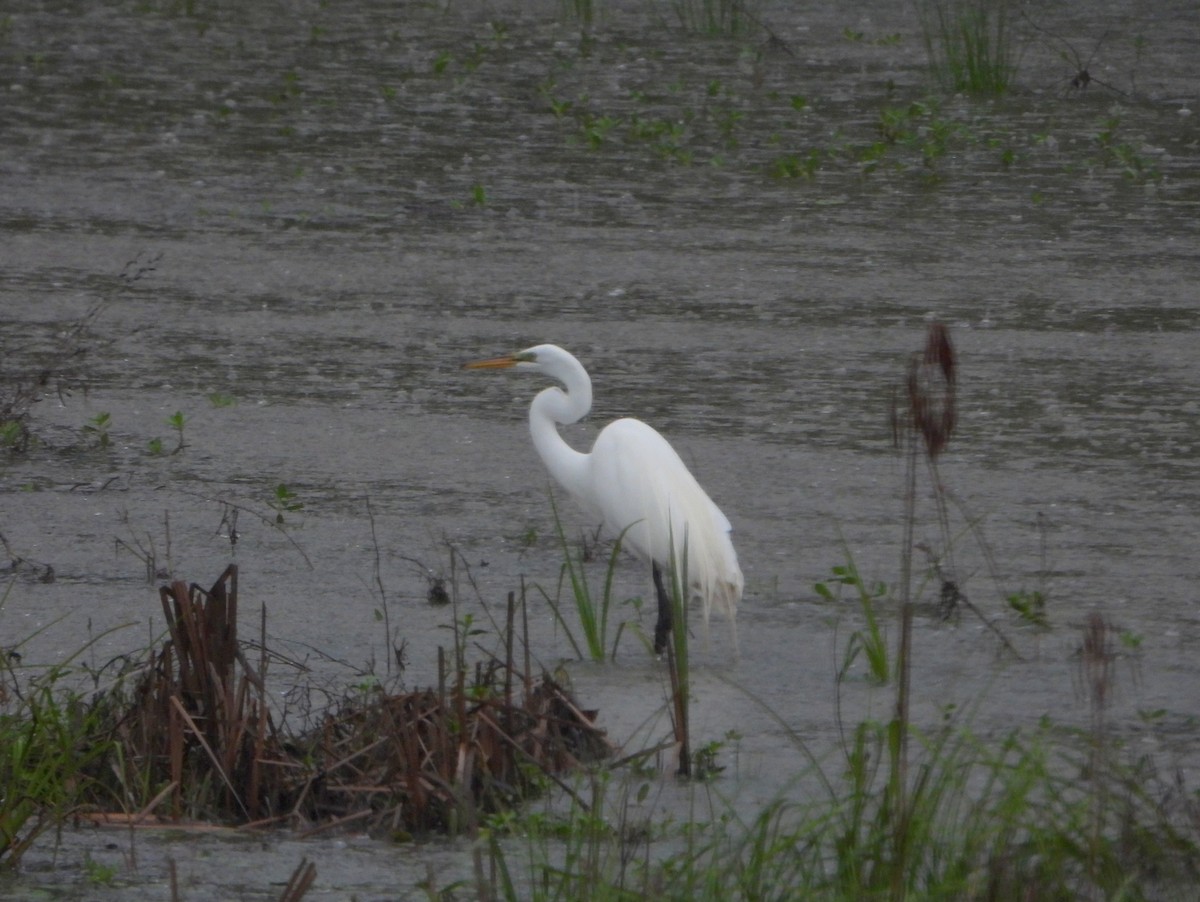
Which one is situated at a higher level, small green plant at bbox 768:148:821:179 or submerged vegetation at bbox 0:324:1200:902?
small green plant at bbox 768:148:821:179

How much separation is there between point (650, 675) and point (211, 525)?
1536 mm

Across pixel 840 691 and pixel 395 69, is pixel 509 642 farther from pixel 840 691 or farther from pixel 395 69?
pixel 395 69

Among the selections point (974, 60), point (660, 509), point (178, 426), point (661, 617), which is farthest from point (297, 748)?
point (974, 60)

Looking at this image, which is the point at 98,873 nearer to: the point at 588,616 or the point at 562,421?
the point at 588,616

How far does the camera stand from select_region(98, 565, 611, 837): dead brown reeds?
343cm

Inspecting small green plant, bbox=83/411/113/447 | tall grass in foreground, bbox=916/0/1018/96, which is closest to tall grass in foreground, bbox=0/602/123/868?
small green plant, bbox=83/411/113/447

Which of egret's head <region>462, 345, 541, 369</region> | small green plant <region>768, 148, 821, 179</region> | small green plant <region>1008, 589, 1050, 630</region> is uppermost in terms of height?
small green plant <region>768, 148, 821, 179</region>

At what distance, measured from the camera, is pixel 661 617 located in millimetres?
4637

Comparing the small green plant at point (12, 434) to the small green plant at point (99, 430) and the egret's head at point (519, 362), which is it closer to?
the small green plant at point (99, 430)

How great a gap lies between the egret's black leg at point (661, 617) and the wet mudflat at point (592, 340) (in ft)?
0.28

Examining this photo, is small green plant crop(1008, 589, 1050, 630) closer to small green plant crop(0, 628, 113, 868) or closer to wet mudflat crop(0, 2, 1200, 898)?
wet mudflat crop(0, 2, 1200, 898)

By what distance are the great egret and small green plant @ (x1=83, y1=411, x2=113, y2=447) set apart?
150 centimetres

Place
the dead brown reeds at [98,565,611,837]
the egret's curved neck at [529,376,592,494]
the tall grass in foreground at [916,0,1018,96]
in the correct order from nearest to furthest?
the dead brown reeds at [98,565,611,837] < the egret's curved neck at [529,376,592,494] < the tall grass in foreground at [916,0,1018,96]

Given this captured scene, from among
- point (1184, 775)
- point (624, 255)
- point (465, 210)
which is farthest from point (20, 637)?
point (465, 210)
